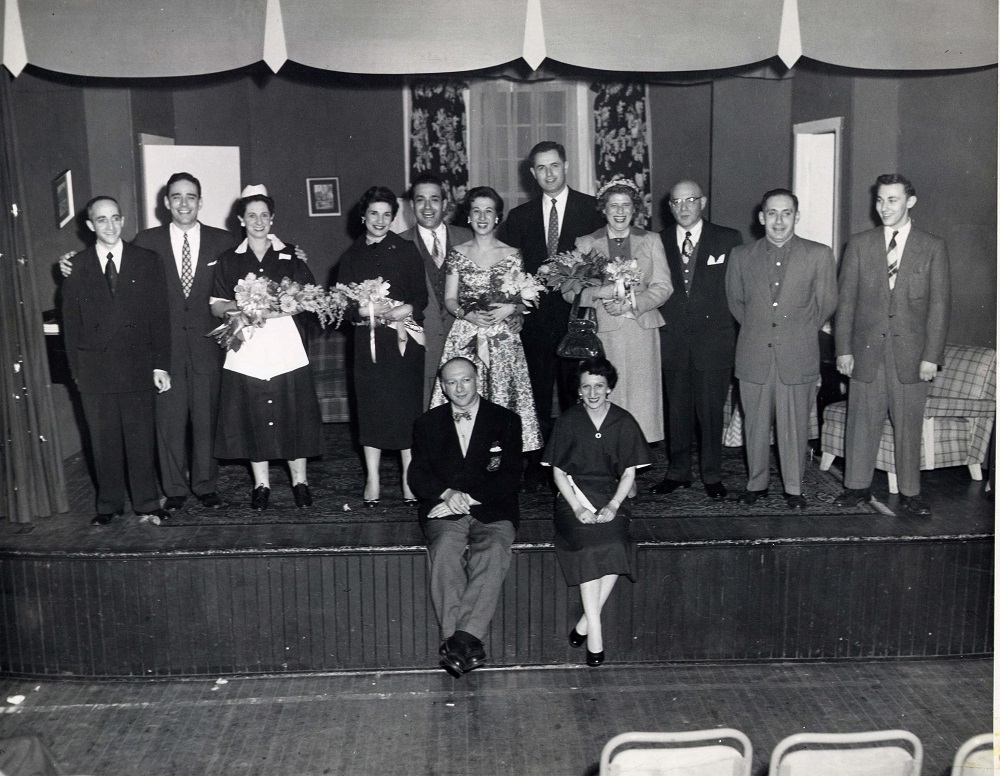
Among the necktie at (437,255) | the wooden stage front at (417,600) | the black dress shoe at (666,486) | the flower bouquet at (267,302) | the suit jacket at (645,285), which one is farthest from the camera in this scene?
the black dress shoe at (666,486)

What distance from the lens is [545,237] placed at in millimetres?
6004

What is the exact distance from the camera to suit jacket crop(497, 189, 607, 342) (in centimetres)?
598

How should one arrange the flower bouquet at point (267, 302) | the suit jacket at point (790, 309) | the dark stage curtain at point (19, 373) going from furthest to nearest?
the suit jacket at point (790, 309) < the flower bouquet at point (267, 302) < the dark stage curtain at point (19, 373)

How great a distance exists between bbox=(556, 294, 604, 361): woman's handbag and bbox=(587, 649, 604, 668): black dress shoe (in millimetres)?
1563

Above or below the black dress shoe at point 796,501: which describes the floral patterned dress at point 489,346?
above

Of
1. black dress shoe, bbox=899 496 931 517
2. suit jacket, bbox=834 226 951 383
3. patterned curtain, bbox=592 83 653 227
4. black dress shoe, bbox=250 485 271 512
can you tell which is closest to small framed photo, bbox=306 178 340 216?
patterned curtain, bbox=592 83 653 227

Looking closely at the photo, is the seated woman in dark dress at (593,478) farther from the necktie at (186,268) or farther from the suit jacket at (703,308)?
the necktie at (186,268)

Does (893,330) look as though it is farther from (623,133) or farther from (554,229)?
Result: (623,133)

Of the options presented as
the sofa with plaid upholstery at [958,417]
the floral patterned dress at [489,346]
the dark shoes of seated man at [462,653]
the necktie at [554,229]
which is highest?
the necktie at [554,229]

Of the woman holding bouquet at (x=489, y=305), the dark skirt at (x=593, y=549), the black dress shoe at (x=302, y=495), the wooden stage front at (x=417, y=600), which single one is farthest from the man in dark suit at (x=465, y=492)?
the black dress shoe at (x=302, y=495)

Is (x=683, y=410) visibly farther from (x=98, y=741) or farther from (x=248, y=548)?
(x=98, y=741)

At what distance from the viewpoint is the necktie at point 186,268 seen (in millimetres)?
5676

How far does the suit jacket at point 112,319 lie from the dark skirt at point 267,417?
49cm

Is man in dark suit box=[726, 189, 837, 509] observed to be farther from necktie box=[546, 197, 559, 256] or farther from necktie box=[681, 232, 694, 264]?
necktie box=[546, 197, 559, 256]
